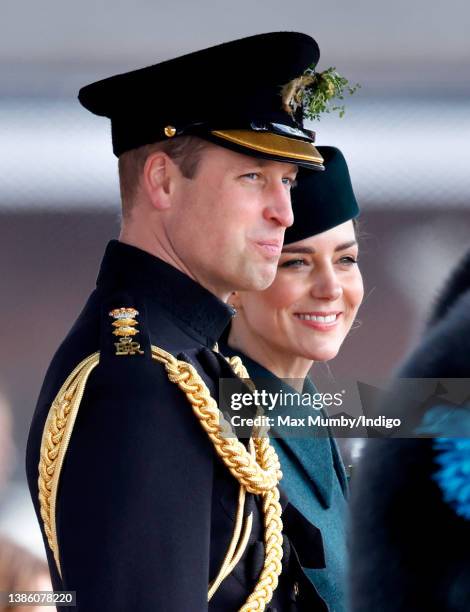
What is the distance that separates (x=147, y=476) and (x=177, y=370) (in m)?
0.14

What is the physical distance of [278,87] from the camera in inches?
60.9

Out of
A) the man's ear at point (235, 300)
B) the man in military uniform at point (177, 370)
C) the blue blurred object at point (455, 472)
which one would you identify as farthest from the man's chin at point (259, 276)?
the man's ear at point (235, 300)

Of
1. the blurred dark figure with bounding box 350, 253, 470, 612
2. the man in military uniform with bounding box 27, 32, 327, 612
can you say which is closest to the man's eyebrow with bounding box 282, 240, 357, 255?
the man in military uniform with bounding box 27, 32, 327, 612

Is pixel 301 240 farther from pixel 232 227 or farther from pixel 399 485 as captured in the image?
pixel 399 485

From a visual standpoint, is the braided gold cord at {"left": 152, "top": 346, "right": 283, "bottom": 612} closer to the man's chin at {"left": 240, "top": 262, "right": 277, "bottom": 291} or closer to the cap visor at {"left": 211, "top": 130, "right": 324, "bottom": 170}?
the man's chin at {"left": 240, "top": 262, "right": 277, "bottom": 291}

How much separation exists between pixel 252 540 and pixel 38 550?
774 mm

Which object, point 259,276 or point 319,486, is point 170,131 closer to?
point 259,276

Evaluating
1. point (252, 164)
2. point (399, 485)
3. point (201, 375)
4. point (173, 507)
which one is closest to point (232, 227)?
point (252, 164)

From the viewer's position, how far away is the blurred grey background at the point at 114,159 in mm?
2367

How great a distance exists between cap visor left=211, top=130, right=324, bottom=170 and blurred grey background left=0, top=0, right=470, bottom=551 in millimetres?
839

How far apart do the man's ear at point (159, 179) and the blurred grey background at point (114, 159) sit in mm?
913

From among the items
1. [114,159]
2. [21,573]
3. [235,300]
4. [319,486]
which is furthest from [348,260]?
[21,573]

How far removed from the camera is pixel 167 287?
142cm

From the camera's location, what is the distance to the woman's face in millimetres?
2004
